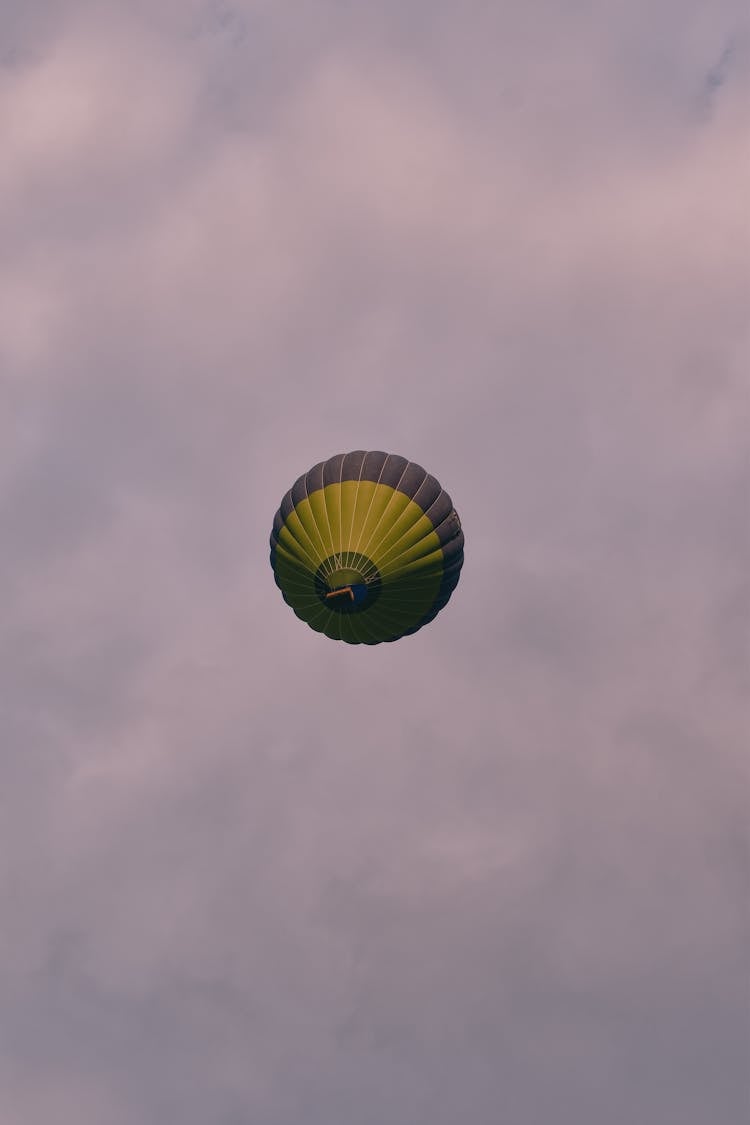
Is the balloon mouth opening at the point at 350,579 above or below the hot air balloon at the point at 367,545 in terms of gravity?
below

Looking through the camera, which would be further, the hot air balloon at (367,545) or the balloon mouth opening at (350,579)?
the hot air balloon at (367,545)

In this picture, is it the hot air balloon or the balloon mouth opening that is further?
the hot air balloon

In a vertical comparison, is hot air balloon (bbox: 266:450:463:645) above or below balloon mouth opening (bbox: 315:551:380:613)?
above

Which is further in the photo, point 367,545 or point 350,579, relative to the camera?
point 367,545
